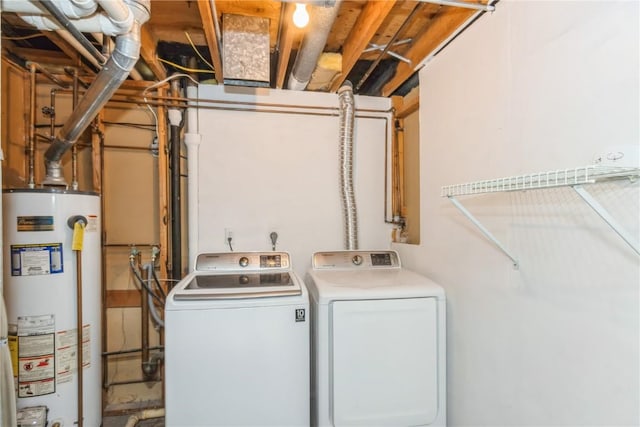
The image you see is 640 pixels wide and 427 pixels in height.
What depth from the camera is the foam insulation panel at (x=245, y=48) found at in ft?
6.11

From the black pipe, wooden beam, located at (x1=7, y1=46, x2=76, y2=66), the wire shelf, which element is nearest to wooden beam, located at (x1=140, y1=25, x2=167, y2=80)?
the black pipe

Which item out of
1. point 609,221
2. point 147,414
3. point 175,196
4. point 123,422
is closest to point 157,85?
point 175,196

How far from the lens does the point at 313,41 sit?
179 cm

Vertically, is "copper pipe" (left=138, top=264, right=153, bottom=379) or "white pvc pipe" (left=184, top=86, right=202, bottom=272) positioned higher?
"white pvc pipe" (left=184, top=86, right=202, bottom=272)

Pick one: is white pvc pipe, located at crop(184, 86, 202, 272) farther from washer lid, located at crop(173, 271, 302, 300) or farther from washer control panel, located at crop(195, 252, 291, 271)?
washer lid, located at crop(173, 271, 302, 300)

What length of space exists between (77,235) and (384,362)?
6.03ft

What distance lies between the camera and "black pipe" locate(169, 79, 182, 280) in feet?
8.16

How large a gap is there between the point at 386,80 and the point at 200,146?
5.35 feet

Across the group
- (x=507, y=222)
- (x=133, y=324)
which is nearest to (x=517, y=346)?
(x=507, y=222)

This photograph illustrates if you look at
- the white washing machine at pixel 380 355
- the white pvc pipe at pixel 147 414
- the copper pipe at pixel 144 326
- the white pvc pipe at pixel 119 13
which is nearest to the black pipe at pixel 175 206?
the copper pipe at pixel 144 326

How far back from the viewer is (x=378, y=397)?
1.72 m

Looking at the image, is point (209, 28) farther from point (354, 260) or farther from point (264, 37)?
point (354, 260)

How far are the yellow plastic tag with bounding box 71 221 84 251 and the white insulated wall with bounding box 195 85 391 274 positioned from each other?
80cm

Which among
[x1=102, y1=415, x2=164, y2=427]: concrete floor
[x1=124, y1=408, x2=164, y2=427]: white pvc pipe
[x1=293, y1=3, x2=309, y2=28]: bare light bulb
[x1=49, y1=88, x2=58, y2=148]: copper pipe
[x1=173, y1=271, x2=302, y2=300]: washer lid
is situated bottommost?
[x1=102, y1=415, x2=164, y2=427]: concrete floor
